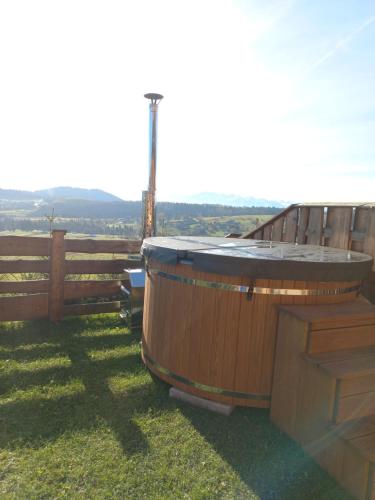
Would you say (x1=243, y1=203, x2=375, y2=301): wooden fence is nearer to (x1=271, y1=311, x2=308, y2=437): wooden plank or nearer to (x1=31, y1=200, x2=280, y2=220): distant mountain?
(x1=271, y1=311, x2=308, y2=437): wooden plank

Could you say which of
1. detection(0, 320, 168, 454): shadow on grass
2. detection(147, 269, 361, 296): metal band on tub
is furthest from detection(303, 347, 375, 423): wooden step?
detection(0, 320, 168, 454): shadow on grass

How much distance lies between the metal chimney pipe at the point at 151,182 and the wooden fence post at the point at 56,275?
2.05m

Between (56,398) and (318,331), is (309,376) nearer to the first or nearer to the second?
(318,331)

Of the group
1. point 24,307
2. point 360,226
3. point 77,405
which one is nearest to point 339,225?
point 360,226

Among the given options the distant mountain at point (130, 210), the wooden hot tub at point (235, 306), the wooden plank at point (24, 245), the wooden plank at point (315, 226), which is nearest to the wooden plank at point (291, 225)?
the wooden plank at point (315, 226)

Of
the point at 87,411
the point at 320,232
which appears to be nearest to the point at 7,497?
the point at 87,411

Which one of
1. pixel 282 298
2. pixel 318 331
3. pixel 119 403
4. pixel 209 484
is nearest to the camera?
pixel 209 484

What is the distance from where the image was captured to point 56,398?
121 inches

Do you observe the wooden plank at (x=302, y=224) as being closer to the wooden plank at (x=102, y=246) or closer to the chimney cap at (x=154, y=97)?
the wooden plank at (x=102, y=246)

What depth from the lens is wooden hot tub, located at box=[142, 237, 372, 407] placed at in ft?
9.03

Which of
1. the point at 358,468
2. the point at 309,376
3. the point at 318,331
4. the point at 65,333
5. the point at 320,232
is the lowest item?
the point at 65,333

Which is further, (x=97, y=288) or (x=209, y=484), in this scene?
(x=97, y=288)

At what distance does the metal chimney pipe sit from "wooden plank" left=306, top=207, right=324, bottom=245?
3.10m

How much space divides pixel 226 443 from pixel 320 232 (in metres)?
3.25
